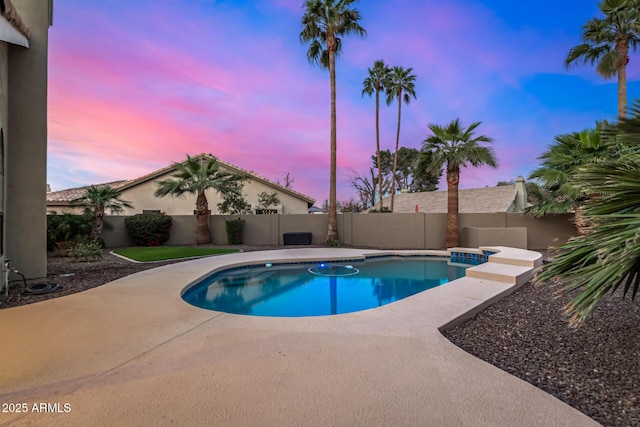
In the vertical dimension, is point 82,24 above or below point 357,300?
above

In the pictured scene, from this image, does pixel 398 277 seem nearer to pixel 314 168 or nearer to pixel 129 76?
pixel 129 76

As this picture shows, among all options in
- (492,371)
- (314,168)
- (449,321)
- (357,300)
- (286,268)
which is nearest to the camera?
(492,371)

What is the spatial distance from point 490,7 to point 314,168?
16.9 m

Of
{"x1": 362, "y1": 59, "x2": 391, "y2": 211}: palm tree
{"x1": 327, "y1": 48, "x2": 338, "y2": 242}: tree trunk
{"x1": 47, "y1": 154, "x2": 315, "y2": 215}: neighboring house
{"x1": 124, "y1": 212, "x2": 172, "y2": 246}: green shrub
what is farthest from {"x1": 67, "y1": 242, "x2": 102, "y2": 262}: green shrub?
{"x1": 362, "y1": 59, "x2": 391, "y2": 211}: palm tree

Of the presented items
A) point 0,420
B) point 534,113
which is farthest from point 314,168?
point 0,420

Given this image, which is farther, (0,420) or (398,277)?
(398,277)

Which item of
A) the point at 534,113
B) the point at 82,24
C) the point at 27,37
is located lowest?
the point at 27,37

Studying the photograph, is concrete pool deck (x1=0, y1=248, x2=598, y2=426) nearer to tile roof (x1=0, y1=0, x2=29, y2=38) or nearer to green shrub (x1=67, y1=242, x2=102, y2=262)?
tile roof (x1=0, y1=0, x2=29, y2=38)

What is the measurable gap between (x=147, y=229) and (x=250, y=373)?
44.8ft

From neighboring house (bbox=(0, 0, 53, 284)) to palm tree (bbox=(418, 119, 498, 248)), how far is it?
12.7m

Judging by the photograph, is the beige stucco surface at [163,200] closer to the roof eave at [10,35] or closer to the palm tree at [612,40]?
the roof eave at [10,35]

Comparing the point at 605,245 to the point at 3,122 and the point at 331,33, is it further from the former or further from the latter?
the point at 331,33

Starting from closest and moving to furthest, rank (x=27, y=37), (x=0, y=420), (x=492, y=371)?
(x=0, y=420), (x=492, y=371), (x=27, y=37)

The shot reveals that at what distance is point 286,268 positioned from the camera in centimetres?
977
